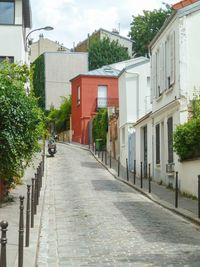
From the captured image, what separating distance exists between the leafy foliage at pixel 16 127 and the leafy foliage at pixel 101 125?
29.0m

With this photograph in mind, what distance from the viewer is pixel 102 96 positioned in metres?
52.9

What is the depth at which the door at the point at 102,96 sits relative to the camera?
173ft

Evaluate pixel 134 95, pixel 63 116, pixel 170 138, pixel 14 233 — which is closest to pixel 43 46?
pixel 63 116

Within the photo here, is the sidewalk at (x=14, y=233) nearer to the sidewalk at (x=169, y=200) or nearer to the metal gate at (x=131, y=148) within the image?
the sidewalk at (x=169, y=200)

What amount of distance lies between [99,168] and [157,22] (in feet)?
113

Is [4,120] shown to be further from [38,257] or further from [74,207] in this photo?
[38,257]

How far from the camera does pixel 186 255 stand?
9.76 metres

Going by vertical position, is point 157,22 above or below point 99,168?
above

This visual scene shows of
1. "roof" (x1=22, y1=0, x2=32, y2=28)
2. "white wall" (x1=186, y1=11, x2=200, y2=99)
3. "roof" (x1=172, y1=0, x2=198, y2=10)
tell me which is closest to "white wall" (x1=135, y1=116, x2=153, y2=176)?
"white wall" (x1=186, y1=11, x2=200, y2=99)

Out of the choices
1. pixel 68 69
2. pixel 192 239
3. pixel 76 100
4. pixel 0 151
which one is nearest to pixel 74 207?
pixel 0 151

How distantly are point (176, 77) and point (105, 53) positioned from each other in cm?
4960

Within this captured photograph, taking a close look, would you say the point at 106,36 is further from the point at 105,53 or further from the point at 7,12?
the point at 7,12

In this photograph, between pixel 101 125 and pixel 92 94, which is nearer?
pixel 101 125

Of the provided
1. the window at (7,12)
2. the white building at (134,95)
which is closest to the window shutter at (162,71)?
the white building at (134,95)
